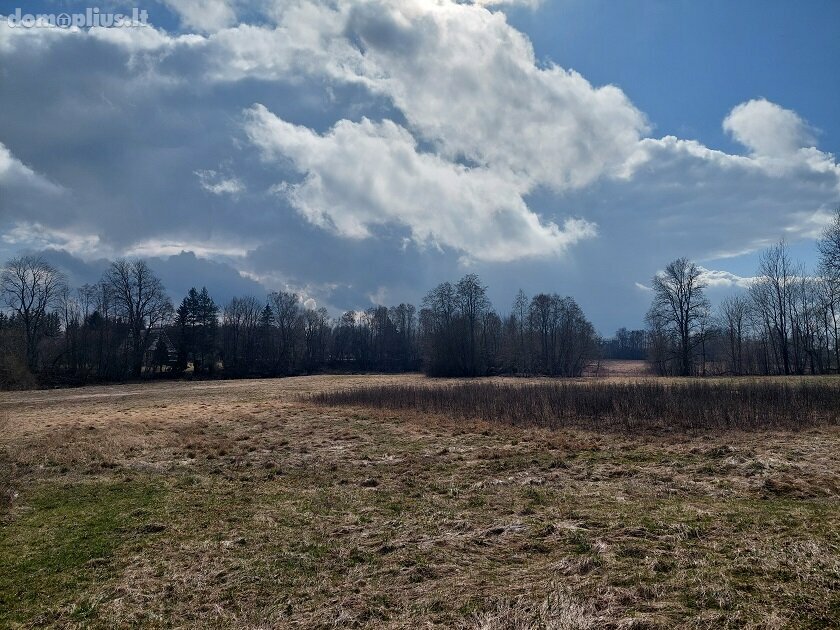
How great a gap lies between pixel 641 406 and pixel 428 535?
15.6 m

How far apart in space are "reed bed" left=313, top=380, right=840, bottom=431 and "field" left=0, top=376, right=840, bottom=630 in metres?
3.11

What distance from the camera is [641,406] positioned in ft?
64.3

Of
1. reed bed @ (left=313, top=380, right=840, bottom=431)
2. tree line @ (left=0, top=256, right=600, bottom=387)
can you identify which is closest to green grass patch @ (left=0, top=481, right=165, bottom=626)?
reed bed @ (left=313, top=380, right=840, bottom=431)

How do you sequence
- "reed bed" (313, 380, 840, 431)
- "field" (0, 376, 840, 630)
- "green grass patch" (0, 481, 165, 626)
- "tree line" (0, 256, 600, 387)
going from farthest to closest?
"tree line" (0, 256, 600, 387) < "reed bed" (313, 380, 840, 431) < "green grass patch" (0, 481, 165, 626) < "field" (0, 376, 840, 630)

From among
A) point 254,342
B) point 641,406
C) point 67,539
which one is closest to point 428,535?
point 67,539

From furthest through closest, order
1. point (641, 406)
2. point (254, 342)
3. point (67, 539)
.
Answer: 1. point (254, 342)
2. point (641, 406)
3. point (67, 539)

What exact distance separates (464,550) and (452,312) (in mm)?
74133

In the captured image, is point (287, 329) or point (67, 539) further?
point (287, 329)

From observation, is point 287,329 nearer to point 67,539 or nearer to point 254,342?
point 254,342

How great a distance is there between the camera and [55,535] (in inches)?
283

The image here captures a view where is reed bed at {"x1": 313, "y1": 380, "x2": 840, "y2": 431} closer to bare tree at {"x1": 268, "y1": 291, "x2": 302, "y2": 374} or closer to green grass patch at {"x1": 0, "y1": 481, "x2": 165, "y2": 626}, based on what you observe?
green grass patch at {"x1": 0, "y1": 481, "x2": 165, "y2": 626}

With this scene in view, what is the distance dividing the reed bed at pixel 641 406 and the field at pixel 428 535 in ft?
10.2

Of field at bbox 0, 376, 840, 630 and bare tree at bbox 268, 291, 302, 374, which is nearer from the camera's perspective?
field at bbox 0, 376, 840, 630

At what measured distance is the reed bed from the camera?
16.7 meters
